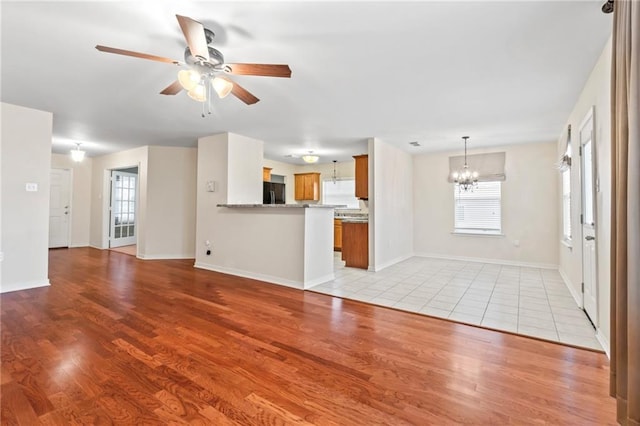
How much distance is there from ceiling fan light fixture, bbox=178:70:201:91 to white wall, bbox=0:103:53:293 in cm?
320

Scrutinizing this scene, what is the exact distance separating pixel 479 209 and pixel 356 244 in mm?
2946

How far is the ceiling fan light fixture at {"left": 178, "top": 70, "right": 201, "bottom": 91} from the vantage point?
88.4 inches

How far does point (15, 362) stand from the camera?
2.03 metres

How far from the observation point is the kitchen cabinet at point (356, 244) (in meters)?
5.41

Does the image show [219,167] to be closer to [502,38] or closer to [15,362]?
[15,362]

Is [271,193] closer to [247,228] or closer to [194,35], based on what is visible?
[247,228]

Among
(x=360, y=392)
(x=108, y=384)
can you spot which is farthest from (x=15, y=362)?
(x=360, y=392)

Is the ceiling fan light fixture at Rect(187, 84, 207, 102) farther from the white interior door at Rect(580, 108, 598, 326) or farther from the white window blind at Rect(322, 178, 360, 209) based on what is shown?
the white window blind at Rect(322, 178, 360, 209)

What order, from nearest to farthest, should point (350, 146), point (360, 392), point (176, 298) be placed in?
point (360, 392) < point (176, 298) < point (350, 146)

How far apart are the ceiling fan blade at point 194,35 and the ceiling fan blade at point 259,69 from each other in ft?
0.66

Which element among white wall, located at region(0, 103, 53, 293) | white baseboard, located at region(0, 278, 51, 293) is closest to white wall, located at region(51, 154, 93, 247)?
white wall, located at region(0, 103, 53, 293)

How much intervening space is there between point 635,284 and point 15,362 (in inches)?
145

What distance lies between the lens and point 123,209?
790 cm

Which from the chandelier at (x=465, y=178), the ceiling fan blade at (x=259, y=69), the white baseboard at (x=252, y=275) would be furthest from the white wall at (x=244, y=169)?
the chandelier at (x=465, y=178)
